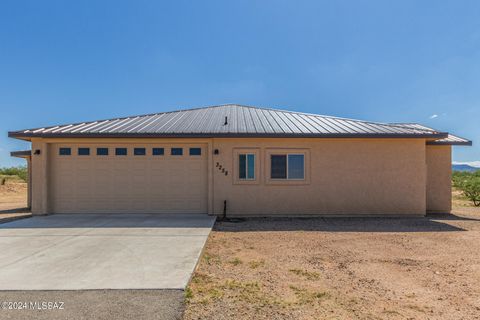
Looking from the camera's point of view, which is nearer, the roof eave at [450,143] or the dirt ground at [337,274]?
the dirt ground at [337,274]

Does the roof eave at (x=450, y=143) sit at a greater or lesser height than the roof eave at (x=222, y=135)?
lesser

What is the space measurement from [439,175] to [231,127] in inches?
354

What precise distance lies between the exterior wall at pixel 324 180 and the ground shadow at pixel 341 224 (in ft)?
1.82

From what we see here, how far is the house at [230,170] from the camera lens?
400 inches

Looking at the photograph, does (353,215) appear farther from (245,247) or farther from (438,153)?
Answer: (245,247)

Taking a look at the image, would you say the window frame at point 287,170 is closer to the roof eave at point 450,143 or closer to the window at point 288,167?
the window at point 288,167

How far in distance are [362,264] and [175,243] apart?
4106 millimetres

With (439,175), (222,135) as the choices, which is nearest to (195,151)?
(222,135)

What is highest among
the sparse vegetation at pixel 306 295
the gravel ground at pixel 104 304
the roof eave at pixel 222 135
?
the roof eave at pixel 222 135

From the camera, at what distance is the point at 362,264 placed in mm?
5258

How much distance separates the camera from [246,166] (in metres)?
10.2

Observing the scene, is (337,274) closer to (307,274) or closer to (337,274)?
(337,274)

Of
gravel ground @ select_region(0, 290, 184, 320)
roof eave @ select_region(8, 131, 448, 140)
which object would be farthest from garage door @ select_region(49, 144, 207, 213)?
gravel ground @ select_region(0, 290, 184, 320)

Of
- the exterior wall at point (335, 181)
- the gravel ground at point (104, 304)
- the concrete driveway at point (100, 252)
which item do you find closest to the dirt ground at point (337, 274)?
the gravel ground at point (104, 304)
